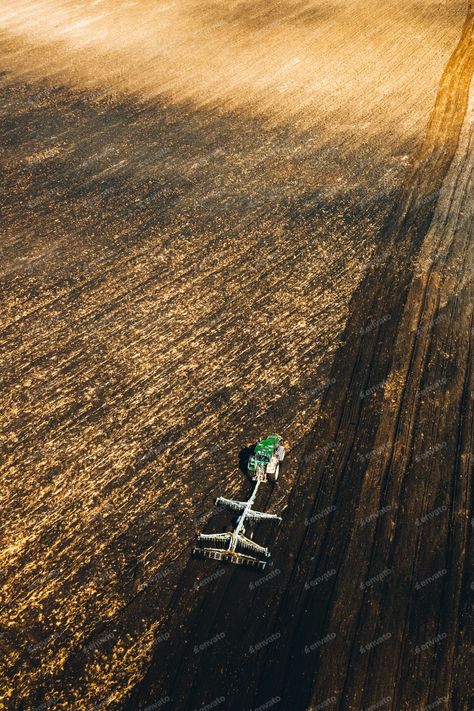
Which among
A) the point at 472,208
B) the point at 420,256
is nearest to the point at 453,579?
the point at 420,256

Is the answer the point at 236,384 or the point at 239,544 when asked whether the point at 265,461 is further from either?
the point at 236,384

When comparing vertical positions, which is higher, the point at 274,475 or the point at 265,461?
the point at 265,461

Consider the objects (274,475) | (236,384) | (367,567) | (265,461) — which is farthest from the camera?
(236,384)

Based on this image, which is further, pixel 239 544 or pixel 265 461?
pixel 265 461

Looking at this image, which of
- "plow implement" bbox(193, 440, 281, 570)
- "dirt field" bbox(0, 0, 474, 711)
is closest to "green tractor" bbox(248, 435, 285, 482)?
"dirt field" bbox(0, 0, 474, 711)

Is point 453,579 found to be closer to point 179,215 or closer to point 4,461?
point 4,461

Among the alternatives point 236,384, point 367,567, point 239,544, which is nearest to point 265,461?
point 239,544

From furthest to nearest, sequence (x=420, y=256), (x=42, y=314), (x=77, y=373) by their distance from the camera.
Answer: (x=420, y=256) → (x=42, y=314) → (x=77, y=373)

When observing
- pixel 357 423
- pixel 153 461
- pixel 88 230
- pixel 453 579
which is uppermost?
pixel 88 230
